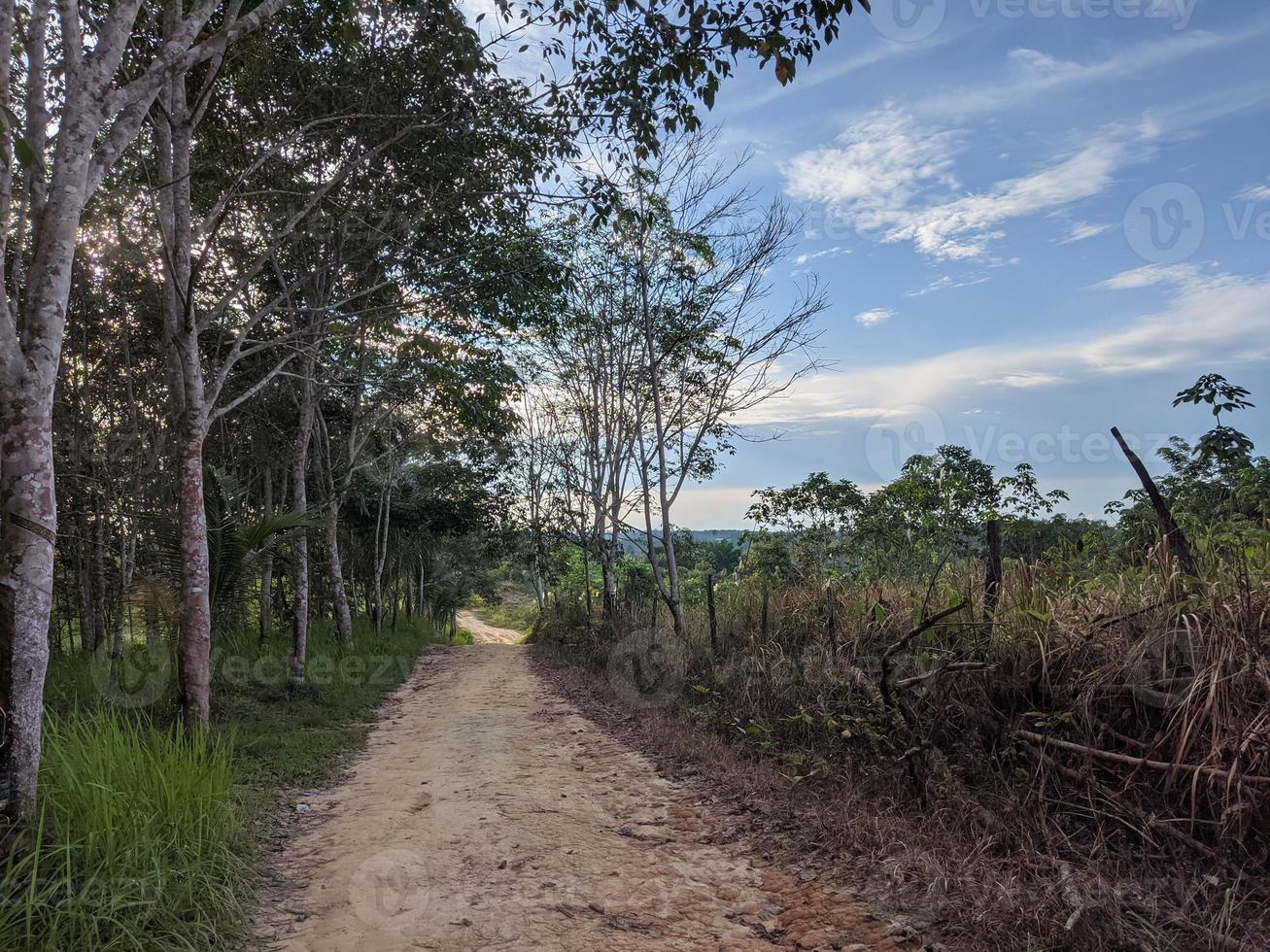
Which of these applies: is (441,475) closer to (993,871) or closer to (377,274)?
(377,274)

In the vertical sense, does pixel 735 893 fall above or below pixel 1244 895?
below

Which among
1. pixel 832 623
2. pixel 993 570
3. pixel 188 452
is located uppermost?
pixel 188 452

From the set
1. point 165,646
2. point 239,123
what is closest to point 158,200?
point 239,123

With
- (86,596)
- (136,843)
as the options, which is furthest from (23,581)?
(86,596)

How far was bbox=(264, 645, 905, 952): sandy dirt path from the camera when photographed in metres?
3.26

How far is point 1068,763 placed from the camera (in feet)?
13.5

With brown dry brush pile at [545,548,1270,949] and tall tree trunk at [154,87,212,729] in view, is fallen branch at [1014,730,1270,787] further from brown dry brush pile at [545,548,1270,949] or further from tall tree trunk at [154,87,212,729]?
tall tree trunk at [154,87,212,729]

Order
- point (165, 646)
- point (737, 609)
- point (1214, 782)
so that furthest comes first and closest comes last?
1. point (737, 609)
2. point (165, 646)
3. point (1214, 782)

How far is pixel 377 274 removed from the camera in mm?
10195

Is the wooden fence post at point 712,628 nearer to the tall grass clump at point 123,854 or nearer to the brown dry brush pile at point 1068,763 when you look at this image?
the brown dry brush pile at point 1068,763

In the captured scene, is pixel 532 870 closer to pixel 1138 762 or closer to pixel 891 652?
pixel 891 652

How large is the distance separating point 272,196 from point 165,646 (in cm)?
581

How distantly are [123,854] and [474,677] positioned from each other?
10.5 m

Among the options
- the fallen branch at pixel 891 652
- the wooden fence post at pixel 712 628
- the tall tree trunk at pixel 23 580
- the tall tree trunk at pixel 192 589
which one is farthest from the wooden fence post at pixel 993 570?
the tall tree trunk at pixel 192 589
